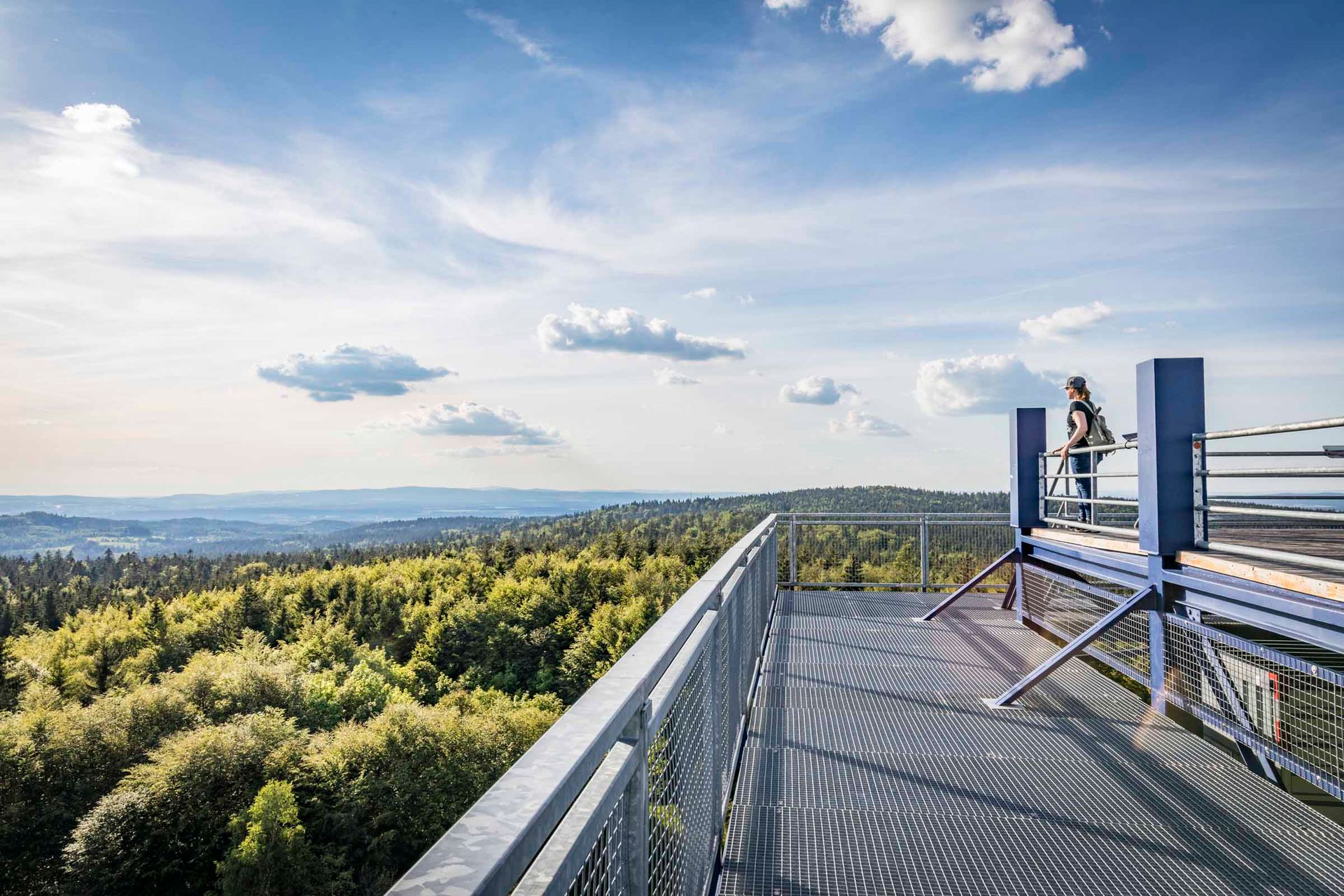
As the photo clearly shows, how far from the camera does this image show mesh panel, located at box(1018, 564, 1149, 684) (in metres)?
5.74

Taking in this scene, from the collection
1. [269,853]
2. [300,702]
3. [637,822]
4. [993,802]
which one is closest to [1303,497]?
[993,802]

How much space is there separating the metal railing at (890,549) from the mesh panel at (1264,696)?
572cm

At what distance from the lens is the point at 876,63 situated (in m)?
15.2

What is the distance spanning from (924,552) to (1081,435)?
3.89 m

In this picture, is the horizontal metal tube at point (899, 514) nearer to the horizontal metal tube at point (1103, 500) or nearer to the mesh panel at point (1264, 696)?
the horizontal metal tube at point (1103, 500)

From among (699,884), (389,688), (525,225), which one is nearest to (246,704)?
(389,688)

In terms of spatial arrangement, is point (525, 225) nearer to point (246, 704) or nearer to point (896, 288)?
point (896, 288)

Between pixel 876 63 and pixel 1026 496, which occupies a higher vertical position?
pixel 876 63

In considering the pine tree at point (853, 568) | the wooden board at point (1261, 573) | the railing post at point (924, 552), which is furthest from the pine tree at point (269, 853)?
the wooden board at point (1261, 573)

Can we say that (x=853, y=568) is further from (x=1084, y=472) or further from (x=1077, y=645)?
(x=1077, y=645)

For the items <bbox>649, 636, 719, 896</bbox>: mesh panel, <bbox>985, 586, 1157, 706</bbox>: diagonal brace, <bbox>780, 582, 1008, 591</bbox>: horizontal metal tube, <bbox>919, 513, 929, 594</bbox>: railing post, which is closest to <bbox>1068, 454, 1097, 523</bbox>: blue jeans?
<bbox>985, 586, 1157, 706</bbox>: diagonal brace

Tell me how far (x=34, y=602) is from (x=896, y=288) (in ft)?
362

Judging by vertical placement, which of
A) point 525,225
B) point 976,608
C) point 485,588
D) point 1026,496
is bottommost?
point 485,588

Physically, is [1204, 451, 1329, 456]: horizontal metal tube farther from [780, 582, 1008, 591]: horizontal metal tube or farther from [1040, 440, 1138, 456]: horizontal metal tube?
[780, 582, 1008, 591]: horizontal metal tube
